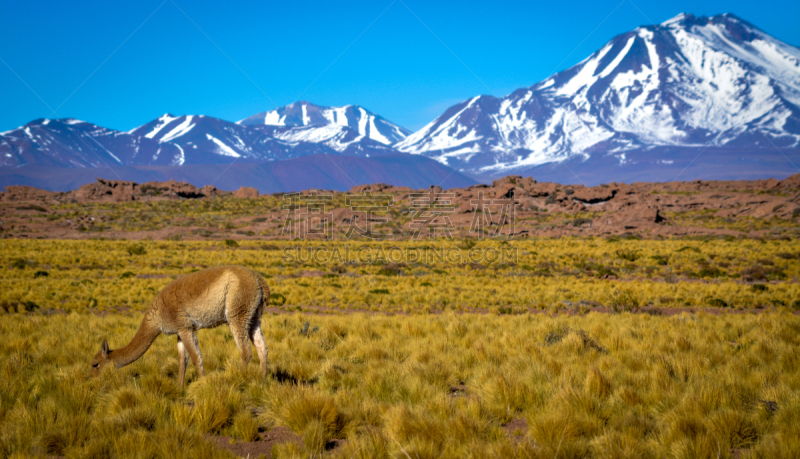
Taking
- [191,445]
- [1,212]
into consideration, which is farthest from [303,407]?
[1,212]

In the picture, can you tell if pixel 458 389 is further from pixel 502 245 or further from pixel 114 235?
pixel 114 235

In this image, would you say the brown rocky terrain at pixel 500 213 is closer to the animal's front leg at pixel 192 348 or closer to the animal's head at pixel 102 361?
the animal's head at pixel 102 361

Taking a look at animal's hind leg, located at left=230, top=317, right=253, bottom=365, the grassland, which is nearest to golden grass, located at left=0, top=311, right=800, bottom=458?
the grassland

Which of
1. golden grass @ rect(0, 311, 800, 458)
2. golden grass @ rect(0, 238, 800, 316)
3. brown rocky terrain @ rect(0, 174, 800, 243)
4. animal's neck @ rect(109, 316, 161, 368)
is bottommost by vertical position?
golden grass @ rect(0, 238, 800, 316)

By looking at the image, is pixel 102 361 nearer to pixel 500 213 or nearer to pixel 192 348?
pixel 192 348

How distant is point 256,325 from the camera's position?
18.8ft

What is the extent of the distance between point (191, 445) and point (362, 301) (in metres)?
11.5

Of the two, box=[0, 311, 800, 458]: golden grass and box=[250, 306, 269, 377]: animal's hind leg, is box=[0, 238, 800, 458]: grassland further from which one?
box=[250, 306, 269, 377]: animal's hind leg

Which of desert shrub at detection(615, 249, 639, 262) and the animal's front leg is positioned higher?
the animal's front leg

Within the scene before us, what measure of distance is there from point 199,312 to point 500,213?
54044 mm

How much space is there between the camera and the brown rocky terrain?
142ft

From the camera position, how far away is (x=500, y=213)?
2250 inches

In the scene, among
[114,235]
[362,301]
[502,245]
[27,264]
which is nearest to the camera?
[362,301]

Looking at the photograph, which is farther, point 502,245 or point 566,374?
point 502,245
